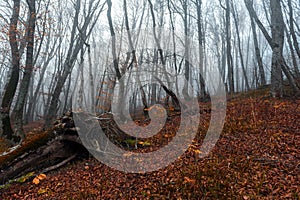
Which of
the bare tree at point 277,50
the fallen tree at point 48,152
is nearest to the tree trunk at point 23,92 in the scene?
the fallen tree at point 48,152

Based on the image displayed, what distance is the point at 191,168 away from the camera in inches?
160

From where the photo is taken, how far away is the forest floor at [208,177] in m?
3.26

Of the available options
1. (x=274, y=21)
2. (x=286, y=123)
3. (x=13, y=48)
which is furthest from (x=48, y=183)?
(x=274, y=21)

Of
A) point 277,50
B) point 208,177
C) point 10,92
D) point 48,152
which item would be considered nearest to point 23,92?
point 10,92

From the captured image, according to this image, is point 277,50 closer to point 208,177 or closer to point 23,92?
point 208,177

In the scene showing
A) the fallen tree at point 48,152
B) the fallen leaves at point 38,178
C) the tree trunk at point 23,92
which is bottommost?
the fallen leaves at point 38,178

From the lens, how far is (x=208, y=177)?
3.64 metres

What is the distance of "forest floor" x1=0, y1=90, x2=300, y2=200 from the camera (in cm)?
326

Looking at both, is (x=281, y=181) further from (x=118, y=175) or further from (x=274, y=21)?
(x=274, y=21)

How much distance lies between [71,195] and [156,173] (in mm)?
1719

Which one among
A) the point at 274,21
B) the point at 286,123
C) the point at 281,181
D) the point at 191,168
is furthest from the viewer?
the point at 274,21

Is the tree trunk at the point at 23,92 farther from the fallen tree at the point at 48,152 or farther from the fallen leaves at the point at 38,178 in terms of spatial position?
the fallen leaves at the point at 38,178

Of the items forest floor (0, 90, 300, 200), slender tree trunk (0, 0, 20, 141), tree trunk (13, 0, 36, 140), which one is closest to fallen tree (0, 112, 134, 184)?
forest floor (0, 90, 300, 200)

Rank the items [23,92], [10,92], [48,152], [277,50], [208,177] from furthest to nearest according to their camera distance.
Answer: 1. [10,92]
2. [23,92]
3. [277,50]
4. [48,152]
5. [208,177]
